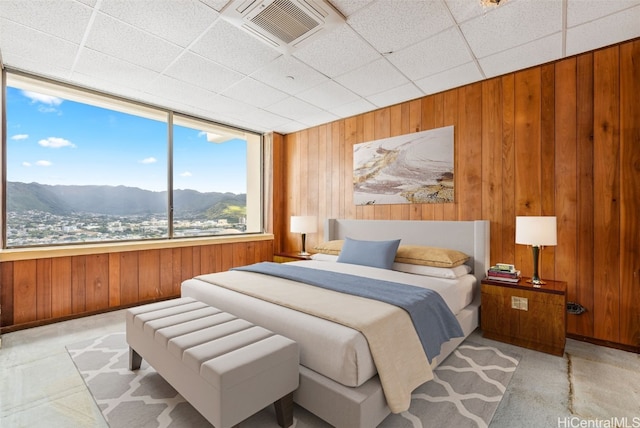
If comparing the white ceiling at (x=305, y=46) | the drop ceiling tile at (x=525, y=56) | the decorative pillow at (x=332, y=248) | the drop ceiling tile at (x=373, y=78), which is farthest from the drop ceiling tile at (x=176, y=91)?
the drop ceiling tile at (x=525, y=56)

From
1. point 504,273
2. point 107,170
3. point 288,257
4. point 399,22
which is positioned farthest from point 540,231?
point 107,170

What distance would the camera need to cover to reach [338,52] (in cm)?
279

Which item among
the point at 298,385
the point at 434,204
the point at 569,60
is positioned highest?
the point at 569,60

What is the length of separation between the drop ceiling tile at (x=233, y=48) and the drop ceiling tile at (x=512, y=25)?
170cm

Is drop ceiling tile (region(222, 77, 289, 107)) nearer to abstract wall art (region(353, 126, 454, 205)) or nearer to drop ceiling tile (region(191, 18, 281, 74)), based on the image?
drop ceiling tile (region(191, 18, 281, 74))

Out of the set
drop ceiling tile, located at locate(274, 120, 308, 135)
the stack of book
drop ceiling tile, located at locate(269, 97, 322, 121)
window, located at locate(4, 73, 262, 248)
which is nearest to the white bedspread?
the stack of book

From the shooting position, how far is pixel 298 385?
1.68 m

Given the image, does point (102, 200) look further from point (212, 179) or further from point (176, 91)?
point (176, 91)

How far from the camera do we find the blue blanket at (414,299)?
2020mm

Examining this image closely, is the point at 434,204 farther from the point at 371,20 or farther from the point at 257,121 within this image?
the point at 257,121

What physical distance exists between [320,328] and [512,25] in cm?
270

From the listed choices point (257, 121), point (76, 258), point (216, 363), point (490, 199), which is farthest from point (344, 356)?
point (257, 121)

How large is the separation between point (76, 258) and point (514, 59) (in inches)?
196

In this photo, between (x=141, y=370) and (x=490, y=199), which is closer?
(x=141, y=370)
